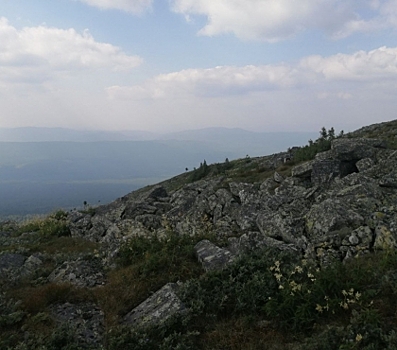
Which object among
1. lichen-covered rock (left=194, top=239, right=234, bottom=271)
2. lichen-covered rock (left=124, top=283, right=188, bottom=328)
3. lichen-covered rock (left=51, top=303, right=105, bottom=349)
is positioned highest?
lichen-covered rock (left=194, top=239, right=234, bottom=271)

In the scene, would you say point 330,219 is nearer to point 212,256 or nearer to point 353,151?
point 212,256

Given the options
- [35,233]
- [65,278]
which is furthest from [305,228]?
[35,233]

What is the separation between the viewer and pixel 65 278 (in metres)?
9.79

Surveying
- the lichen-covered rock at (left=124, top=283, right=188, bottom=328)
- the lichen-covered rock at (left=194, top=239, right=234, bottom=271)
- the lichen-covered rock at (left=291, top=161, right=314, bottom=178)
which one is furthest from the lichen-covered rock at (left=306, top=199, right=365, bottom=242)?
the lichen-covered rock at (left=291, top=161, right=314, bottom=178)

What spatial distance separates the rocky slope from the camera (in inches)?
312

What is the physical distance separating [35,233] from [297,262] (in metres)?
15.0

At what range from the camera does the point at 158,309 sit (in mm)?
7230

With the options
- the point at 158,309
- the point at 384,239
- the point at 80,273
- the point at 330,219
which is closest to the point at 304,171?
the point at 330,219

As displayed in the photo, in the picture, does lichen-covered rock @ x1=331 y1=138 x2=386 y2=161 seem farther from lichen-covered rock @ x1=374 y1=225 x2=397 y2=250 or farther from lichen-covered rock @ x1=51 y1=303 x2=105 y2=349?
lichen-covered rock @ x1=51 y1=303 x2=105 y2=349

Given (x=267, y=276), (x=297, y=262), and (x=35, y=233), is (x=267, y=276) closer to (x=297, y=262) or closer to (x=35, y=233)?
(x=297, y=262)

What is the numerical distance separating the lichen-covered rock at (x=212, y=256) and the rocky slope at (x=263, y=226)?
0.09 feet

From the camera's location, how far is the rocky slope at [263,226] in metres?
7.93

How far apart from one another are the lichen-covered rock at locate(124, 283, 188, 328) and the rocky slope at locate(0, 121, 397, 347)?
0.07ft

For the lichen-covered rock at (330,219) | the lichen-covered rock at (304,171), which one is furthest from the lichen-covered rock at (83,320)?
the lichen-covered rock at (304,171)
